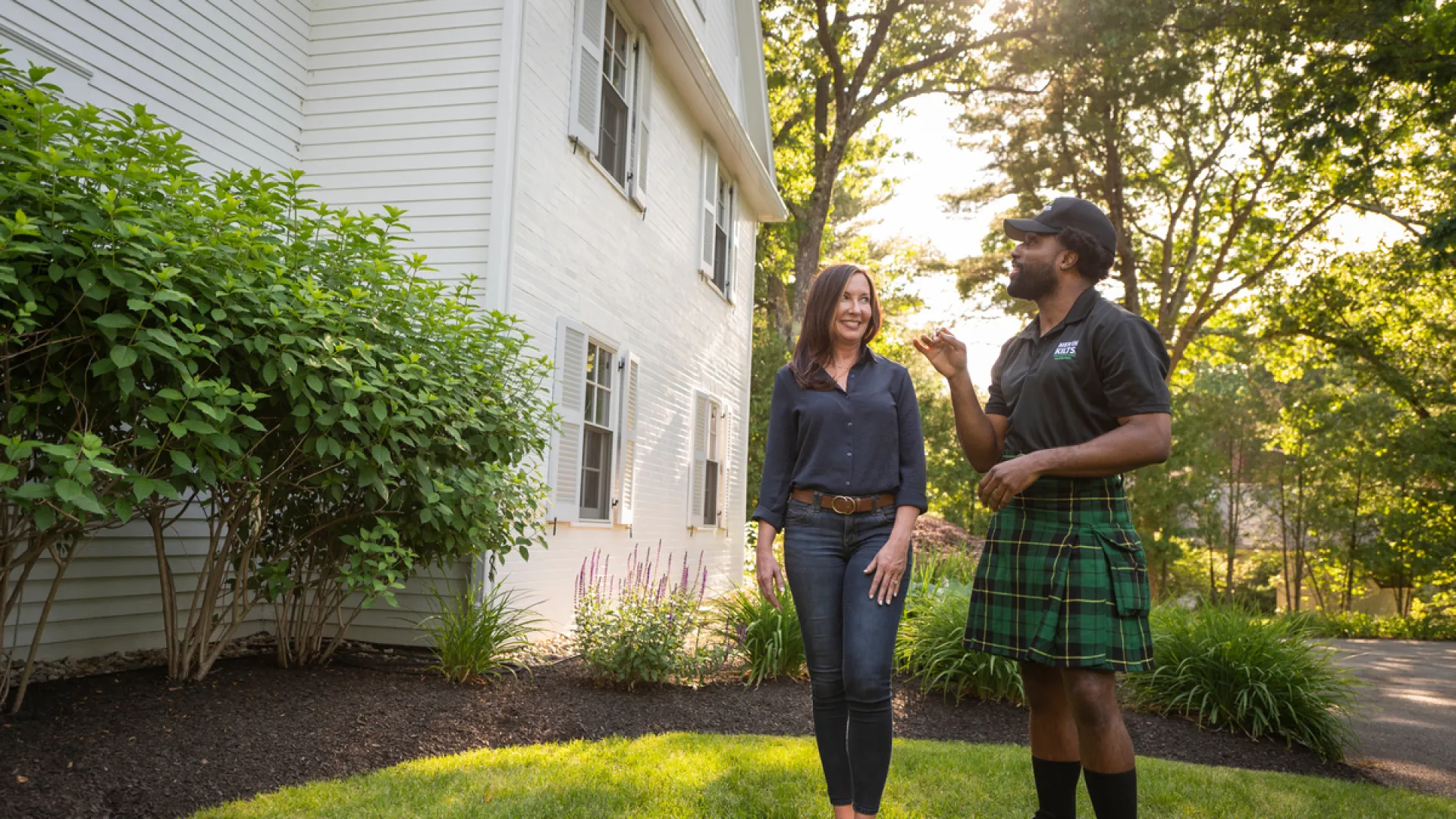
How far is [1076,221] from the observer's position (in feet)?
8.98

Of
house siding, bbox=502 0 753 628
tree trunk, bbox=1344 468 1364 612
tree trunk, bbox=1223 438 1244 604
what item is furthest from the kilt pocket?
tree trunk, bbox=1223 438 1244 604

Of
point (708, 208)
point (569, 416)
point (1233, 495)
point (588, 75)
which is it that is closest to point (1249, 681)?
point (569, 416)

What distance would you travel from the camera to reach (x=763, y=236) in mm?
22172

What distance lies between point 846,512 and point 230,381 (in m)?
2.40

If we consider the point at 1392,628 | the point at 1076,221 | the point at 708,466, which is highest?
the point at 1076,221

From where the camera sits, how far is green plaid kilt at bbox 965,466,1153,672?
96.7 inches

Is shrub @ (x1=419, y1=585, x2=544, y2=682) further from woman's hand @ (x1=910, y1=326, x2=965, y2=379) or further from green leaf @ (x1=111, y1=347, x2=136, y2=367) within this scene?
woman's hand @ (x1=910, y1=326, x2=965, y2=379)

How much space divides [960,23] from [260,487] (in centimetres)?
1518

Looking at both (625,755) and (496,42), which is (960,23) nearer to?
(496,42)

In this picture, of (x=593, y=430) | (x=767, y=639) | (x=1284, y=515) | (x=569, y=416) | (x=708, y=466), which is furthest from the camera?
(x=1284, y=515)

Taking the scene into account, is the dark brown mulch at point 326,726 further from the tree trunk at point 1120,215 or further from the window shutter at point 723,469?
the tree trunk at point 1120,215

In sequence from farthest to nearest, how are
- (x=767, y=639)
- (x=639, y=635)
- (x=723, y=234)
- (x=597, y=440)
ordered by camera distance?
(x=723, y=234) < (x=597, y=440) < (x=767, y=639) < (x=639, y=635)

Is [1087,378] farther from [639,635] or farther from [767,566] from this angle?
[639,635]

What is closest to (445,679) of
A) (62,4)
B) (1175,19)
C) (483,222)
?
(483,222)
